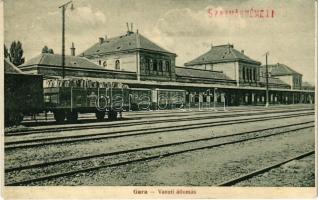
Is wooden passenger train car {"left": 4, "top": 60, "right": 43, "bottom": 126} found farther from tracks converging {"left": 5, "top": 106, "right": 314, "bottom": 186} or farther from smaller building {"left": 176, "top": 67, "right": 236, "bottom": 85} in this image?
smaller building {"left": 176, "top": 67, "right": 236, "bottom": 85}

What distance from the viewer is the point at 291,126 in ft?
40.5

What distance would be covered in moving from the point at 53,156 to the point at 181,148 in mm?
2789

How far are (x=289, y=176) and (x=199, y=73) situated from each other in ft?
73.2

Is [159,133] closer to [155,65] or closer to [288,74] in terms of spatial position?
[288,74]

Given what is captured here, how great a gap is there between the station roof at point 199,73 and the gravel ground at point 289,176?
19.3m

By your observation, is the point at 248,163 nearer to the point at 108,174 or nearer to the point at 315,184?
the point at 315,184

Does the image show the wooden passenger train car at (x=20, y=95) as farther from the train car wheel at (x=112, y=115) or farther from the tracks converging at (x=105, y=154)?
the train car wheel at (x=112, y=115)

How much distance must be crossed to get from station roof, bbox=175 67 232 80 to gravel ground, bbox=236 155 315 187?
19.3 metres

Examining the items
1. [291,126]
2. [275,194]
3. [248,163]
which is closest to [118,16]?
[248,163]

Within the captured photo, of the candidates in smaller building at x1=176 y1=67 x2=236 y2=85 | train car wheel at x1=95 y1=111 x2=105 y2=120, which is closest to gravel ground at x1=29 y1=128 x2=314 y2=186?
train car wheel at x1=95 y1=111 x2=105 y2=120

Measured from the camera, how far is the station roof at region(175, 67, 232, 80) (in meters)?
27.1

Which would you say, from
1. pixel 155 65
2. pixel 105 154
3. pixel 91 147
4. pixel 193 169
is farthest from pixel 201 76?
pixel 193 169

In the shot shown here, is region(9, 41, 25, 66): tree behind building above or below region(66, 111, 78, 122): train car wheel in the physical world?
above

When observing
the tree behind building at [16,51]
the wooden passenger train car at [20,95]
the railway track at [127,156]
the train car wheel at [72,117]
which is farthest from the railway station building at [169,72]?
the tree behind building at [16,51]
